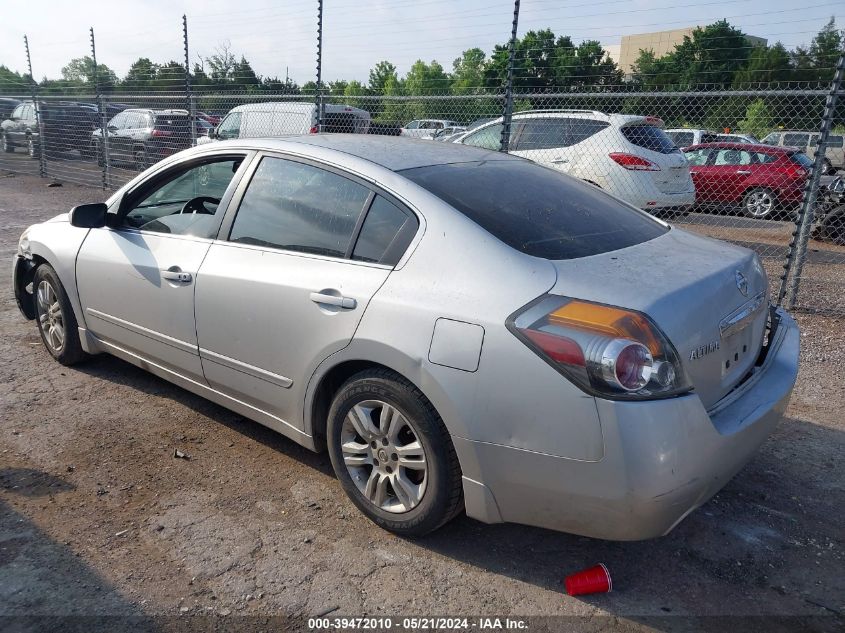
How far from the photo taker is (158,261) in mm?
3633

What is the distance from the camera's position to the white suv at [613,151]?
941cm

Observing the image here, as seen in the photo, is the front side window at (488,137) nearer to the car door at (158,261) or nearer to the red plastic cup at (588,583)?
the car door at (158,261)

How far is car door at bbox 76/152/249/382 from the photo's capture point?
3.51m

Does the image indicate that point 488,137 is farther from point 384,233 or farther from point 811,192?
point 384,233

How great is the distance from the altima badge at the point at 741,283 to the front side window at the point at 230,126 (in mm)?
10880

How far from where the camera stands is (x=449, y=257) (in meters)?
2.58

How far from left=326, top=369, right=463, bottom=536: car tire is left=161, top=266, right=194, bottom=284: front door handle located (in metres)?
1.11

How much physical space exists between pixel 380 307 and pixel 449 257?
33cm

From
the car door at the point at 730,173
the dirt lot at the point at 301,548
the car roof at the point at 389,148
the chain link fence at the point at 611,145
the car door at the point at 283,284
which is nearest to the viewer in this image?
the dirt lot at the point at 301,548

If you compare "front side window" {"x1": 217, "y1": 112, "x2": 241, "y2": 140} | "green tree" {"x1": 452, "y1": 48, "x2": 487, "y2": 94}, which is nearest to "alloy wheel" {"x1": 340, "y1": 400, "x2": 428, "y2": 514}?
"green tree" {"x1": 452, "y1": 48, "x2": 487, "y2": 94}

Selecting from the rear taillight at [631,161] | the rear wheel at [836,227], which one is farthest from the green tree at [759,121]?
the rear taillight at [631,161]

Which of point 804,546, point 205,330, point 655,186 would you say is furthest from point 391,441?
point 655,186

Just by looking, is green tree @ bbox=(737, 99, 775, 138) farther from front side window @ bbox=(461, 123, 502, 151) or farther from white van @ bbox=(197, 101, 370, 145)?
white van @ bbox=(197, 101, 370, 145)

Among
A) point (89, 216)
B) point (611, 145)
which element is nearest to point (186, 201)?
point (89, 216)
